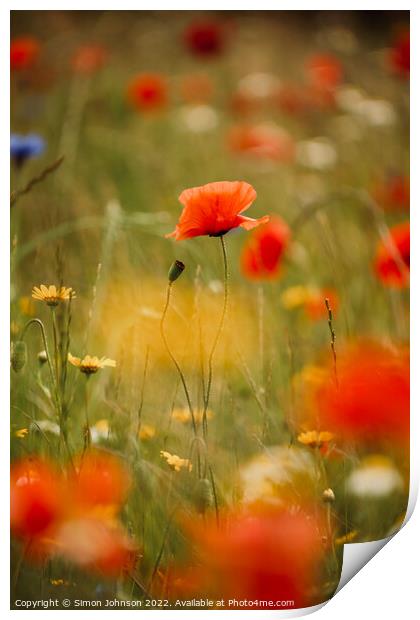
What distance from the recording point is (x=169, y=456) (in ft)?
3.85

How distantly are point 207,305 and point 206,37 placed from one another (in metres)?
0.30

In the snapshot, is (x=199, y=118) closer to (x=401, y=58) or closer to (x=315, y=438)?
(x=401, y=58)

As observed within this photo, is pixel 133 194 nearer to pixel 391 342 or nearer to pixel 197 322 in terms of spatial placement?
pixel 197 322

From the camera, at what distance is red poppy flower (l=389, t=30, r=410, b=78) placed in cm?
123

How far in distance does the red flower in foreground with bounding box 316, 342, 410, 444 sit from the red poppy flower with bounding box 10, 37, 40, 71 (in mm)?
466

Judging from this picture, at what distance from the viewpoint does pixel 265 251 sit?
126 cm

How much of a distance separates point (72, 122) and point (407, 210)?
38 cm

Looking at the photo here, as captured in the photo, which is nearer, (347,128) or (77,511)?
(77,511)

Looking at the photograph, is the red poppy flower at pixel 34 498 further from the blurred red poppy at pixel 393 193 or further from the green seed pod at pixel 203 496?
the blurred red poppy at pixel 393 193

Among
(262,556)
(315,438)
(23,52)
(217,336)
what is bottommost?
(262,556)

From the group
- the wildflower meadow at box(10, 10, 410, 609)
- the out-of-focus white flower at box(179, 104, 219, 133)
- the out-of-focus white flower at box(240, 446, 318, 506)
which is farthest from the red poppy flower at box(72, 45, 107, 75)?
the out-of-focus white flower at box(240, 446, 318, 506)

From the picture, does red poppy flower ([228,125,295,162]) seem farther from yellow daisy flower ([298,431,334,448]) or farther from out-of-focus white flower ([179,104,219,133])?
yellow daisy flower ([298,431,334,448])

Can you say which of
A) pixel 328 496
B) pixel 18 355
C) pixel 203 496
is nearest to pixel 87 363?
pixel 18 355

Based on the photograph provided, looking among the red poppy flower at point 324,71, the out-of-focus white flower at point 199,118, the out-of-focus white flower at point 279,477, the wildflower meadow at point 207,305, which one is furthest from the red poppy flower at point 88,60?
the out-of-focus white flower at point 279,477
